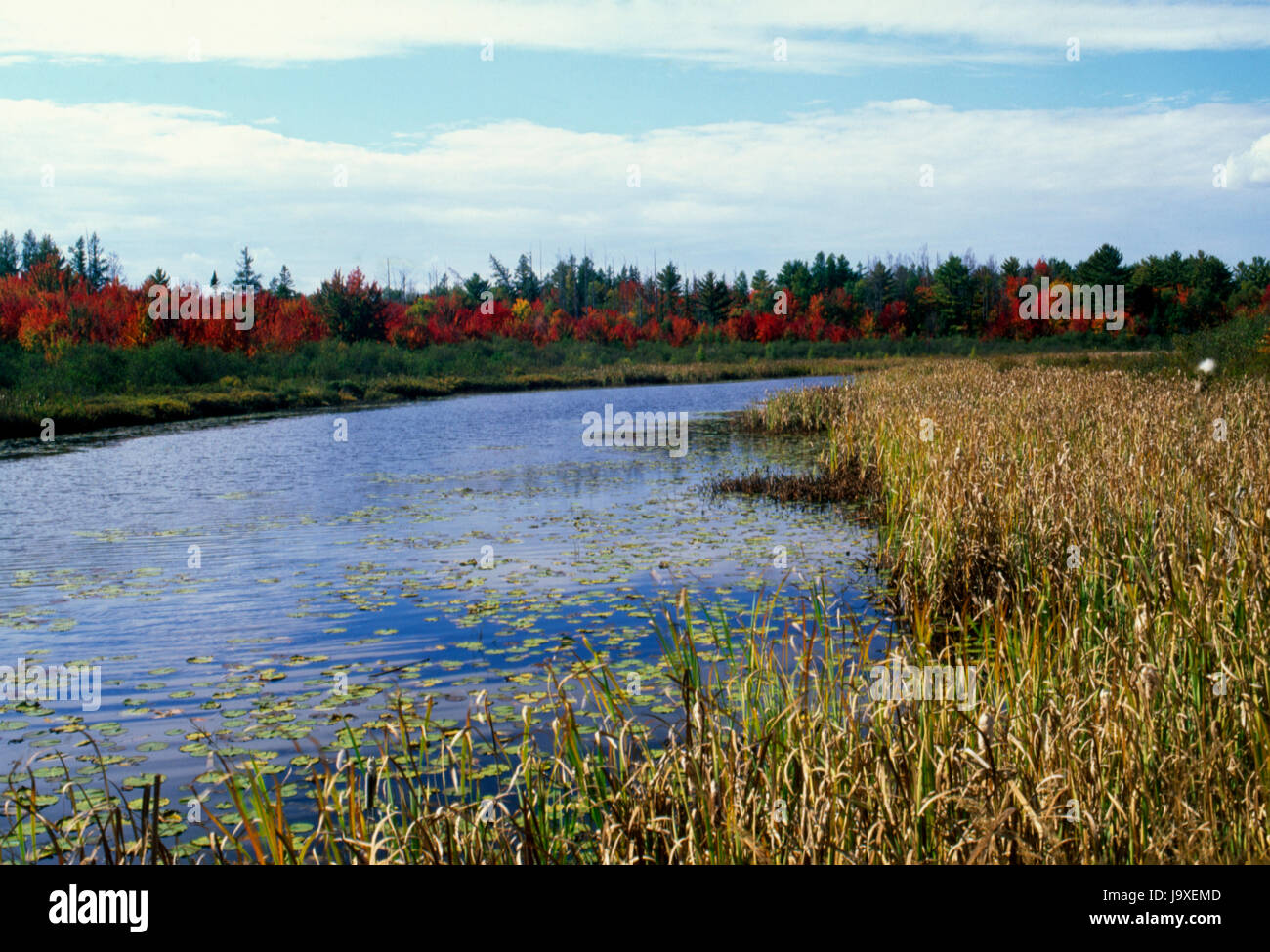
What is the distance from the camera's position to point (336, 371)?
142 ft

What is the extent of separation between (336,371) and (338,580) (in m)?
35.3

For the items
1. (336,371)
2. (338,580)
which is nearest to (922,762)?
(338,580)

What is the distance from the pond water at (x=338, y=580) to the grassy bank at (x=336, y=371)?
401 inches

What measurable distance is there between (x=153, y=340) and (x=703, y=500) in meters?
32.8

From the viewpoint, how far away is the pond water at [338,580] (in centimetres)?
622

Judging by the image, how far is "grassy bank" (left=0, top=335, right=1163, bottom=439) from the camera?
29.3m

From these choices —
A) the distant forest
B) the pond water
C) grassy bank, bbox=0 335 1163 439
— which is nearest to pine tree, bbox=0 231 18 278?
the distant forest

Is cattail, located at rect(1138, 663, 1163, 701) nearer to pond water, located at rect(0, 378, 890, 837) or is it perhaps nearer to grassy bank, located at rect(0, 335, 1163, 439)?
pond water, located at rect(0, 378, 890, 837)

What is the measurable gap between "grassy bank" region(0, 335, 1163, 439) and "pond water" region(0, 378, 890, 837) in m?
10.2

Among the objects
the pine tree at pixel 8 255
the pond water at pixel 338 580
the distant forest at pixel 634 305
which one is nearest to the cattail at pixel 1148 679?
the pond water at pixel 338 580

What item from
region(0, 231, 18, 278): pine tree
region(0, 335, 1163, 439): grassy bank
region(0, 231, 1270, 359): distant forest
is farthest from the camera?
region(0, 231, 18, 278): pine tree

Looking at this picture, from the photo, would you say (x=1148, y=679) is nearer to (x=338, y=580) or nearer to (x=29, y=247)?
(x=338, y=580)
